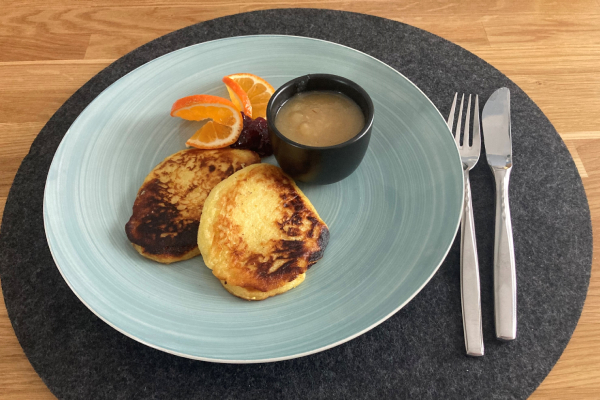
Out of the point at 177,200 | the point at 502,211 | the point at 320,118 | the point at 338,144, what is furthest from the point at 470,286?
the point at 177,200

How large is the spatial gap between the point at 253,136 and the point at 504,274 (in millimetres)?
1034

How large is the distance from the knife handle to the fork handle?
0.06m

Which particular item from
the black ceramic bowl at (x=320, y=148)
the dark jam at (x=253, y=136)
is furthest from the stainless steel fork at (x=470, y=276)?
the dark jam at (x=253, y=136)

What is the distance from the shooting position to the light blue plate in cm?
138

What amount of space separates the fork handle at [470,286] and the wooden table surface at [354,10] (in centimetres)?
52

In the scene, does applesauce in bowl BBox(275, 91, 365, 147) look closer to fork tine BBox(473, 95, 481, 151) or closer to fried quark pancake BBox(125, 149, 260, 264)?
fried quark pancake BBox(125, 149, 260, 264)

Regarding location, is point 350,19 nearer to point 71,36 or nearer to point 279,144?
point 279,144

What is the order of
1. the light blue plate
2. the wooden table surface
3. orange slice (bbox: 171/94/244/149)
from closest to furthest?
the light blue plate → orange slice (bbox: 171/94/244/149) → the wooden table surface

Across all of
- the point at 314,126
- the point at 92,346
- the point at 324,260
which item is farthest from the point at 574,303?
the point at 92,346

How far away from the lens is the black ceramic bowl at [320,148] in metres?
1.53

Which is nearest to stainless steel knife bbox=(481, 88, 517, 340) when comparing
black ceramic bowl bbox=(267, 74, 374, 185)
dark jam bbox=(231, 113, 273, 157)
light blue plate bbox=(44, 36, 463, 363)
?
light blue plate bbox=(44, 36, 463, 363)

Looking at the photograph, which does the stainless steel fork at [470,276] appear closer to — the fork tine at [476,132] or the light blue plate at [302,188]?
the fork tine at [476,132]

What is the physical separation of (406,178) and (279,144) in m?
0.51

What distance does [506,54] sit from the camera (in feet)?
7.75
